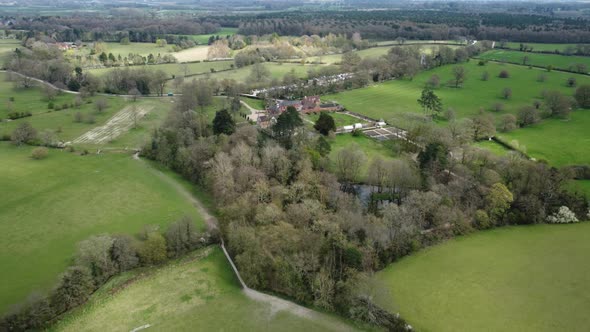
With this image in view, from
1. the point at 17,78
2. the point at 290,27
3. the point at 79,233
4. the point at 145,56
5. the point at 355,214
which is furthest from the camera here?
the point at 290,27

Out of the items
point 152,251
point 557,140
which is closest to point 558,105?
point 557,140

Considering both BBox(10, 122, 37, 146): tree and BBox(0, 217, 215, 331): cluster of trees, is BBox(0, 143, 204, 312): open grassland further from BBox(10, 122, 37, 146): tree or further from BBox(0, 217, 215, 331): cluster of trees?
BBox(10, 122, 37, 146): tree

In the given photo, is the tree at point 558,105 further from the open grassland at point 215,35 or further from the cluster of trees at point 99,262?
the open grassland at point 215,35

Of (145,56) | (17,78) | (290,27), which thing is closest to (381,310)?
(17,78)

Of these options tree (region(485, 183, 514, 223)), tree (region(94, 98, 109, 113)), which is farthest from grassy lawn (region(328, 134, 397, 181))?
tree (region(94, 98, 109, 113))

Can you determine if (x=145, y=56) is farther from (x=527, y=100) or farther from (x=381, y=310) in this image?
(x=381, y=310)
